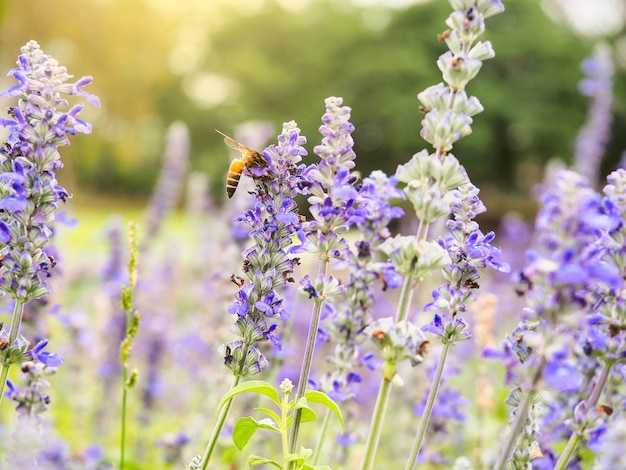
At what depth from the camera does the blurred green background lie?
36.9 metres

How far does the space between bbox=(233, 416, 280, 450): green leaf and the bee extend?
85cm

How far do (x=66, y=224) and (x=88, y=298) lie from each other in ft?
26.5

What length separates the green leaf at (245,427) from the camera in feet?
7.00

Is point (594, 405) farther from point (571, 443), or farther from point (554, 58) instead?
point (554, 58)

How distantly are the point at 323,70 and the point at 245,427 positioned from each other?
128 ft

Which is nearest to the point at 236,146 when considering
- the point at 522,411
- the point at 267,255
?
the point at 267,255

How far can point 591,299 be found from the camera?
2.01m

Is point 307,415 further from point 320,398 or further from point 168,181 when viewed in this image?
point 168,181

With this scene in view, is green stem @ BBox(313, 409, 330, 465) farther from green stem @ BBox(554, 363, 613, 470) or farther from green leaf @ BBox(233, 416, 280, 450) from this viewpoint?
green stem @ BBox(554, 363, 613, 470)

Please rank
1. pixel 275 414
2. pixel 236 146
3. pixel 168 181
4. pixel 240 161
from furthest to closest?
pixel 168 181
pixel 240 161
pixel 236 146
pixel 275 414

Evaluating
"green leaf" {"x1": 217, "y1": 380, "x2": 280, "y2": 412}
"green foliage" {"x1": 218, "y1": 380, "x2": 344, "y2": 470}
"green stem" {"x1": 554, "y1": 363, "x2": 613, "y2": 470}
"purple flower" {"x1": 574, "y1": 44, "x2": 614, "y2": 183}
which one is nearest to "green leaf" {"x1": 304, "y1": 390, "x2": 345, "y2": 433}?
"green foliage" {"x1": 218, "y1": 380, "x2": 344, "y2": 470}

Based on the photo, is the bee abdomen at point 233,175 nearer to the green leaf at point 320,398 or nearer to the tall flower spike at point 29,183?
the tall flower spike at point 29,183

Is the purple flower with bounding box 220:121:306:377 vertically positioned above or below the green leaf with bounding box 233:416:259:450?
above

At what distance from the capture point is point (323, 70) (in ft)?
131
